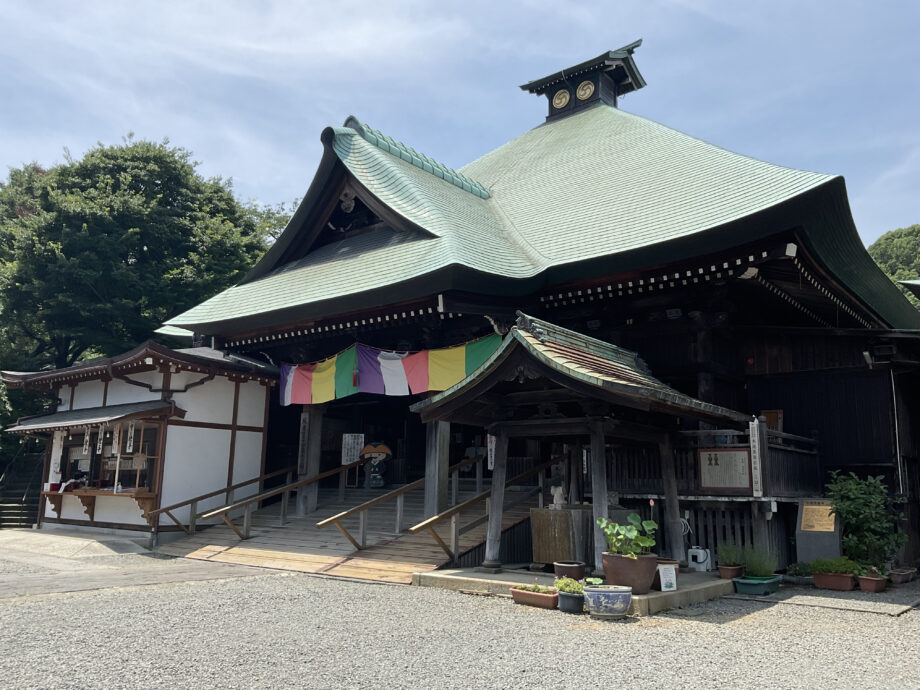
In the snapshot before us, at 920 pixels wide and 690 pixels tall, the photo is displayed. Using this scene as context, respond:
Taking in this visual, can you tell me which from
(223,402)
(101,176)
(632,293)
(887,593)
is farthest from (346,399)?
(101,176)

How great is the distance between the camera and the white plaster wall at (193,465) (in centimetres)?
1523

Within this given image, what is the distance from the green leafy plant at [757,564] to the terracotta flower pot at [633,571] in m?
2.30

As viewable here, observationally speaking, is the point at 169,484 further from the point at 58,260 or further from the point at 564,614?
the point at 58,260

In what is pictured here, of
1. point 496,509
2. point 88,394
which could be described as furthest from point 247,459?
point 496,509

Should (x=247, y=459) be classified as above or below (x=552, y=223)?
below

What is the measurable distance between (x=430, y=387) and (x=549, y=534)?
14.8 feet

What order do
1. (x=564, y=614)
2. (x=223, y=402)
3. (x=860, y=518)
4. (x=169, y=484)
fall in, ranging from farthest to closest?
(x=223, y=402) → (x=169, y=484) → (x=860, y=518) → (x=564, y=614)

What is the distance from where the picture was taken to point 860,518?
9.97m

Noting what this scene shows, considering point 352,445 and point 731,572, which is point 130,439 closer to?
point 352,445

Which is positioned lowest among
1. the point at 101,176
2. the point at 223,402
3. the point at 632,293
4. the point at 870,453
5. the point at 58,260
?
the point at 870,453

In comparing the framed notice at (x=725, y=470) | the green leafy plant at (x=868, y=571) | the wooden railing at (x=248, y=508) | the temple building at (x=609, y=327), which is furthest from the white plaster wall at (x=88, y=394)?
the green leafy plant at (x=868, y=571)

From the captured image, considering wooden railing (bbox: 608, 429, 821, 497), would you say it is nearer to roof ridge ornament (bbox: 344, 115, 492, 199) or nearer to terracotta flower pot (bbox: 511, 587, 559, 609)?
terracotta flower pot (bbox: 511, 587, 559, 609)

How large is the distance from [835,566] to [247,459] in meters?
12.6

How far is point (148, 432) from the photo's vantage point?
15.9 meters
